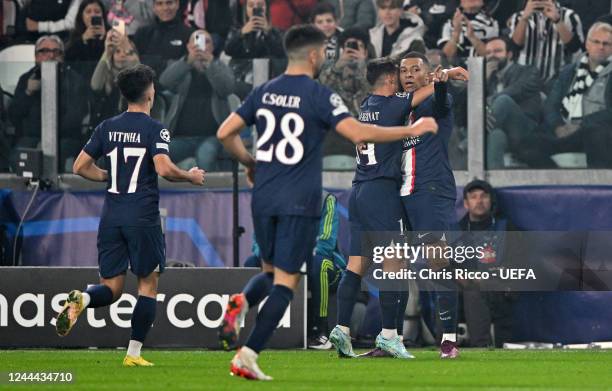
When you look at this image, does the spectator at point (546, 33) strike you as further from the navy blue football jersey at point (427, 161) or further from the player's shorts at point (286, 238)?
the player's shorts at point (286, 238)

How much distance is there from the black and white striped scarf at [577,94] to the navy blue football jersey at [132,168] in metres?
5.76

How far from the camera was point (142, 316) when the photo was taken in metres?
9.88

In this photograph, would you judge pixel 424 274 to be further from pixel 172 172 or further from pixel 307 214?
pixel 307 214

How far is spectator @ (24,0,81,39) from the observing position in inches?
658

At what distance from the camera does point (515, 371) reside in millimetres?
9406

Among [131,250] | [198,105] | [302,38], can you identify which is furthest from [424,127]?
[198,105]

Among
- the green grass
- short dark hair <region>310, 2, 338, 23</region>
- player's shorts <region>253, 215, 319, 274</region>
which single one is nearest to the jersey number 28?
player's shorts <region>253, 215, 319, 274</region>

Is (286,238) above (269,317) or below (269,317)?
above

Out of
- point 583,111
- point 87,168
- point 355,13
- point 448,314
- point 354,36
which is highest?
point 355,13

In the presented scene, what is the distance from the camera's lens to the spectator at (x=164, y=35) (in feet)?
52.7

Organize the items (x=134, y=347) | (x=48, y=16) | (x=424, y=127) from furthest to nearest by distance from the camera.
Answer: (x=48, y=16), (x=134, y=347), (x=424, y=127)

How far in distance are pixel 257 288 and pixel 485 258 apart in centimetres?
581

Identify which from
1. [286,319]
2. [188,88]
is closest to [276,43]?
[188,88]

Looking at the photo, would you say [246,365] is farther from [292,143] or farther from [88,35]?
[88,35]
